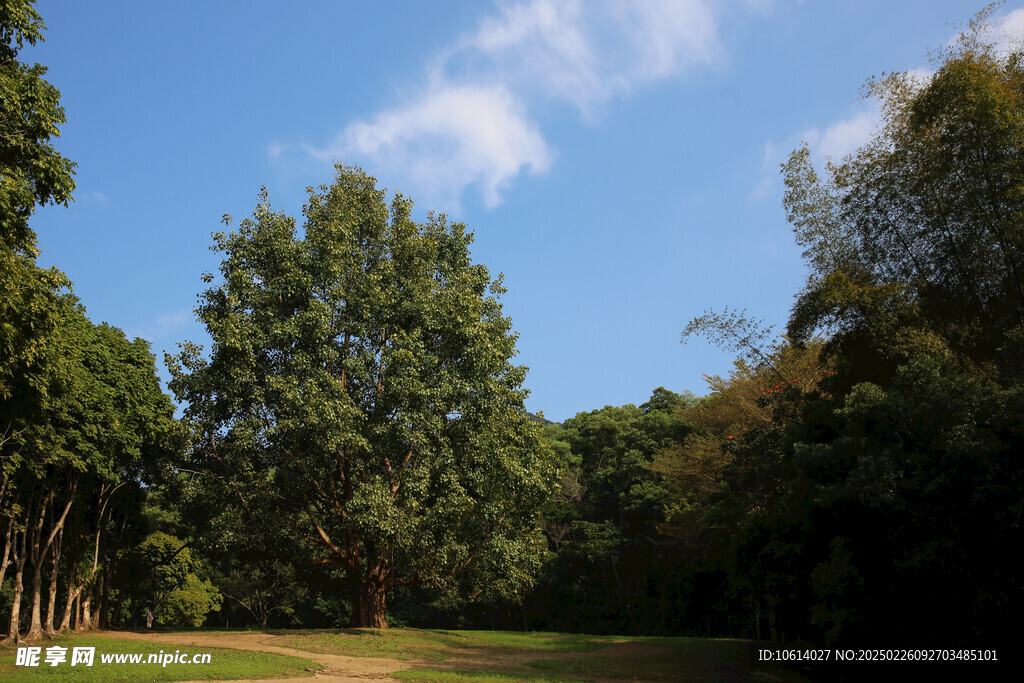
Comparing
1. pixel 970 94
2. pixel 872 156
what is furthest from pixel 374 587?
pixel 970 94

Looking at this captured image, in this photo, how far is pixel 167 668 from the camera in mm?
12117

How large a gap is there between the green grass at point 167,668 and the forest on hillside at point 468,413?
4.54 meters

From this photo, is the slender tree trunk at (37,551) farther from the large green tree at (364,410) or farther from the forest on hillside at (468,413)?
the large green tree at (364,410)

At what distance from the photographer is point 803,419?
55.3ft

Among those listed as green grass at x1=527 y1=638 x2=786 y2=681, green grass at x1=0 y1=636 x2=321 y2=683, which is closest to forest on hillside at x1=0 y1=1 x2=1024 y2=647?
green grass at x1=527 y1=638 x2=786 y2=681

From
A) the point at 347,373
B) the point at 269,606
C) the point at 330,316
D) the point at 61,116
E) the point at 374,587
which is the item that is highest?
the point at 61,116

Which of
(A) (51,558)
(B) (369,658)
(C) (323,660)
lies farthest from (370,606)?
(A) (51,558)

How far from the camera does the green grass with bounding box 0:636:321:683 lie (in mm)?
10938

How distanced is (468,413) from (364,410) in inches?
124

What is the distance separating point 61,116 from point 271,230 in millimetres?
8844

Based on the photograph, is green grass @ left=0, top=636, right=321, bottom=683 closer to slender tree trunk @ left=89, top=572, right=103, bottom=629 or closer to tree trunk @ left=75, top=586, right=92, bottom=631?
tree trunk @ left=75, top=586, right=92, bottom=631

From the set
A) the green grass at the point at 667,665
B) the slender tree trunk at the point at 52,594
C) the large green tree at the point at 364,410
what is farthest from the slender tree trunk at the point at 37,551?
the green grass at the point at 667,665

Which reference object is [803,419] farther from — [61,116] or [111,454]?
[111,454]

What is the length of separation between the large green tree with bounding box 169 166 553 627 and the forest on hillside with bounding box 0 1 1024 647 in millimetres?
98
